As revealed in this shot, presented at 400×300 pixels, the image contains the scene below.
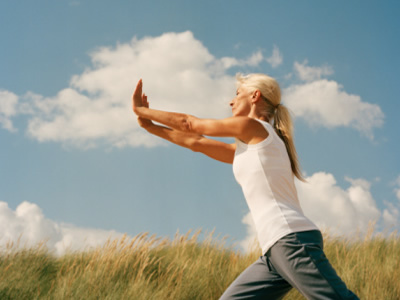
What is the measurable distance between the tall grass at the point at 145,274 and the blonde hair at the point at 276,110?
2.71 m

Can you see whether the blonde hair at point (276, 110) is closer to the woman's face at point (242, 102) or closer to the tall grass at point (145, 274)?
the woman's face at point (242, 102)

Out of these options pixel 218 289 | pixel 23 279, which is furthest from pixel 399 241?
pixel 23 279

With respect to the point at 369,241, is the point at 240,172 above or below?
below

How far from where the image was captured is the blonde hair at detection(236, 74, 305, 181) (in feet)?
8.89

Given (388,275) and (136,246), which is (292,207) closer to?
(136,246)

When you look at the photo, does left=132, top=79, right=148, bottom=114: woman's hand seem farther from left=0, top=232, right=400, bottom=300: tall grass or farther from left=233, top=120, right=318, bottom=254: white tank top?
left=0, top=232, right=400, bottom=300: tall grass

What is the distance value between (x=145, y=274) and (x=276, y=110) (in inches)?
132

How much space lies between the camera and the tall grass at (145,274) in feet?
16.1

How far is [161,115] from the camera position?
2682mm

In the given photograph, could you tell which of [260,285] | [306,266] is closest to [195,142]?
[260,285]

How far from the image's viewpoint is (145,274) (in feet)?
17.6

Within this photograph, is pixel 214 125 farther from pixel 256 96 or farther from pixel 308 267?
pixel 308 267

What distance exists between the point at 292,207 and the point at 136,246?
382 cm

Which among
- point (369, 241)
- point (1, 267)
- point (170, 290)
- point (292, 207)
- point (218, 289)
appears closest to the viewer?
point (292, 207)
